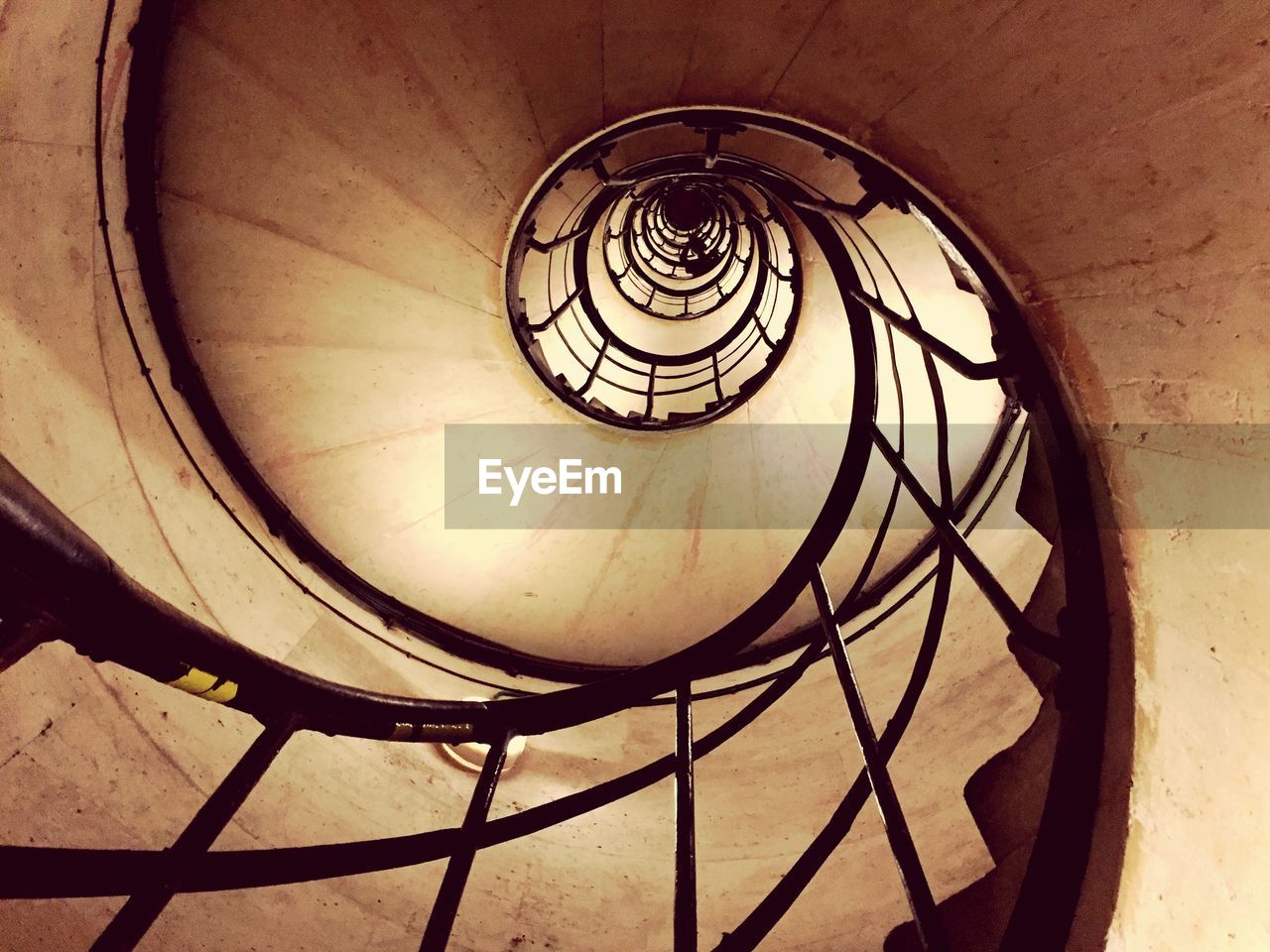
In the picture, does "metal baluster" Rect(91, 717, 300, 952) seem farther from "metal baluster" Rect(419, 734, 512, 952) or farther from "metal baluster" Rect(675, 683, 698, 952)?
"metal baluster" Rect(675, 683, 698, 952)

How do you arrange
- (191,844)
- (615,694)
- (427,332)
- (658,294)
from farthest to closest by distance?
1. (658,294)
2. (427,332)
3. (615,694)
4. (191,844)

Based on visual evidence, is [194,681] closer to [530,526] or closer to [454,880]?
[454,880]

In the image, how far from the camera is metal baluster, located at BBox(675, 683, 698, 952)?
131cm

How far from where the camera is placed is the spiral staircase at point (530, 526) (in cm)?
149

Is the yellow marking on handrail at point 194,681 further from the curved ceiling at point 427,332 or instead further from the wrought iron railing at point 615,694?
the curved ceiling at point 427,332

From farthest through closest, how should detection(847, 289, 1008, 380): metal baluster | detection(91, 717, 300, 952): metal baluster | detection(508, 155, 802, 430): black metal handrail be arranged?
detection(508, 155, 802, 430): black metal handrail < detection(847, 289, 1008, 380): metal baluster < detection(91, 717, 300, 952): metal baluster

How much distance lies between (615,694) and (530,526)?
8.94 ft

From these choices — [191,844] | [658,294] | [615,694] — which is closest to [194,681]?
[191,844]

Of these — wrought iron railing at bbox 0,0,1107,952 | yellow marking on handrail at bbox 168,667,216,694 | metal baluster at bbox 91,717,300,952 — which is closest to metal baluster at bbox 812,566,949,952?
wrought iron railing at bbox 0,0,1107,952

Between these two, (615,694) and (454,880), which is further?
(615,694)

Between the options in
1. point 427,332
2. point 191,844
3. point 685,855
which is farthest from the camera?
point 427,332

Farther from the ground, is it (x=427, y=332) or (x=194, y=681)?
(x=427, y=332)

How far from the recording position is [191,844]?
946 mm

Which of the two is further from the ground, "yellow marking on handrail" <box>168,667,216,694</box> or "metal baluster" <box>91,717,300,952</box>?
"yellow marking on handrail" <box>168,667,216,694</box>
